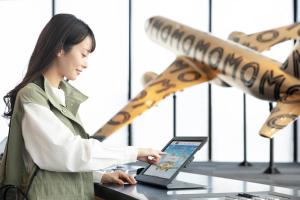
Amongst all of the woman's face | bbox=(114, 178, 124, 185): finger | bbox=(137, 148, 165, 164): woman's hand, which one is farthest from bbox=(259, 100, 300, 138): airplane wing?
the woman's face

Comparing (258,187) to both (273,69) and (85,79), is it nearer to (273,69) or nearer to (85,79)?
(273,69)

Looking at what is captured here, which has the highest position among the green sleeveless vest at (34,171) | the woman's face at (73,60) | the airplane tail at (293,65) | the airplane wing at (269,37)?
the airplane wing at (269,37)

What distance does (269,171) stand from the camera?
741 centimetres

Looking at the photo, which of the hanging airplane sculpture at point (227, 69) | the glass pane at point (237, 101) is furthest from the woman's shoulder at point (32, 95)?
the glass pane at point (237, 101)

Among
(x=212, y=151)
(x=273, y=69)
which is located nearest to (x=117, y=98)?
(x=212, y=151)

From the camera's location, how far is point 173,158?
183 cm

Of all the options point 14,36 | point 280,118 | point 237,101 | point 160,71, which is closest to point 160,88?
point 160,71

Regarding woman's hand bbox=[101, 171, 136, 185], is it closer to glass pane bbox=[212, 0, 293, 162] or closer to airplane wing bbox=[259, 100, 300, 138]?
airplane wing bbox=[259, 100, 300, 138]

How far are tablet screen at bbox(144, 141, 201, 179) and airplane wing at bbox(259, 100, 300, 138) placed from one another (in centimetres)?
256

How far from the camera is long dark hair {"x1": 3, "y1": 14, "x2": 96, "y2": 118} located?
1648 millimetres

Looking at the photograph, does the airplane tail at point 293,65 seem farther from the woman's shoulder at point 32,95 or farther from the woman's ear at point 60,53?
the woman's shoulder at point 32,95

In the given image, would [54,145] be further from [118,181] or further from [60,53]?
[118,181]

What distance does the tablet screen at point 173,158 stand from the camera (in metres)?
1.76

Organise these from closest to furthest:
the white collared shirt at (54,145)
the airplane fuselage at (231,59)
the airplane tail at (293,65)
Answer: the white collared shirt at (54,145), the airplane tail at (293,65), the airplane fuselage at (231,59)
